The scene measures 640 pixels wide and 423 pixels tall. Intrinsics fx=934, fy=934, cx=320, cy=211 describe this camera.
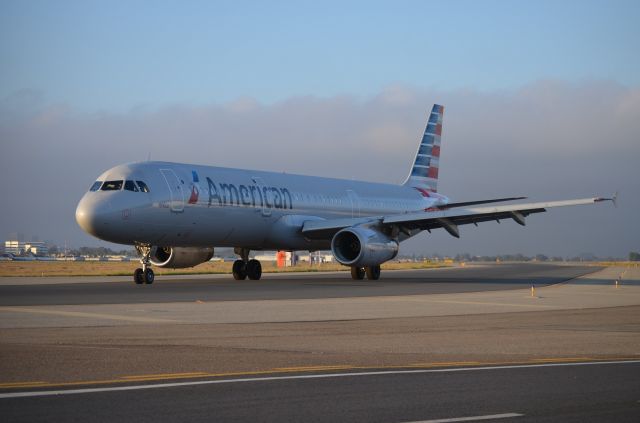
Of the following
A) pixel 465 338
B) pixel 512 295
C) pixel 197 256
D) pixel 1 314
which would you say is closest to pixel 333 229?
pixel 197 256

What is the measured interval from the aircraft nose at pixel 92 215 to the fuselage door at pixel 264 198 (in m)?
7.76

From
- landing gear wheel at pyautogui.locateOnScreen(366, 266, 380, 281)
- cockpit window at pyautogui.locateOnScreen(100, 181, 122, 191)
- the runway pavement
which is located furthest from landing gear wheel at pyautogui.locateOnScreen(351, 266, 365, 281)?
the runway pavement

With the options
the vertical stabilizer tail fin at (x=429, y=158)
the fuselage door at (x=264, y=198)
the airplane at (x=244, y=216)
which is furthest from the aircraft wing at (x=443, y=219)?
the vertical stabilizer tail fin at (x=429, y=158)

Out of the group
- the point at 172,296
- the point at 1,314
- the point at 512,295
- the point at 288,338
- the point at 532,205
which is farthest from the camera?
the point at 532,205

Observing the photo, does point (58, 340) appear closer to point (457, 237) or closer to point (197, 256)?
point (197, 256)

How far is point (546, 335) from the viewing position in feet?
49.2

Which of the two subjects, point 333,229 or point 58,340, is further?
point 333,229

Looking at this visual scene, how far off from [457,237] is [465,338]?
79.2ft

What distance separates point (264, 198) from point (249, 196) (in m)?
1.00

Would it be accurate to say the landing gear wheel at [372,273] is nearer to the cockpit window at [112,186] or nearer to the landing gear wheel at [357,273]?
the landing gear wheel at [357,273]

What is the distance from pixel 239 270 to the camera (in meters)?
39.4

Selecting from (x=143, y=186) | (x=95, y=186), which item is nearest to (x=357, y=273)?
(x=143, y=186)

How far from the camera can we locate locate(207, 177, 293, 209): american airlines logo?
35125 mm

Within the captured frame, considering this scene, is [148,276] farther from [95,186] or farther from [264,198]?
[264,198]
